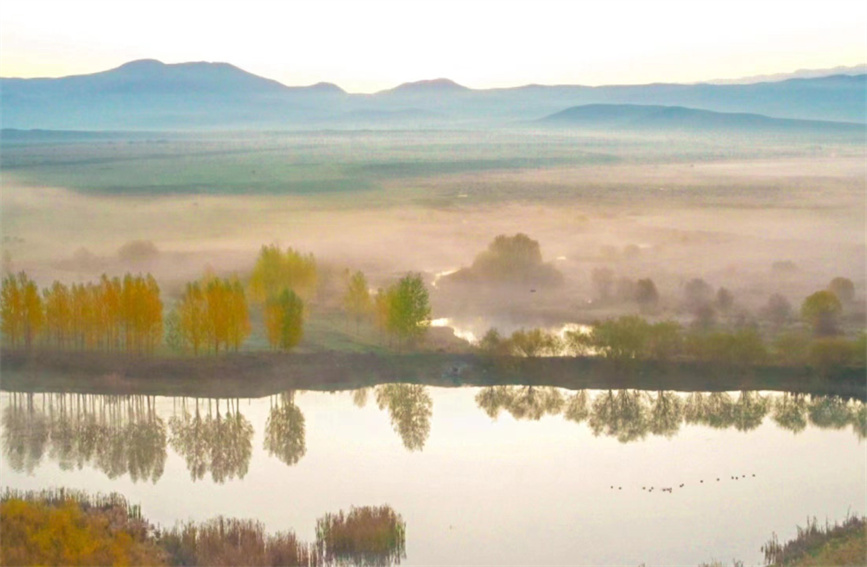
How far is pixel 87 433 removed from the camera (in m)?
11.9

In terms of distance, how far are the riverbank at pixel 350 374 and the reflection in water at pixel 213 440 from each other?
0.68m

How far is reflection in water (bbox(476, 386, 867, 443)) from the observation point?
40.6 ft

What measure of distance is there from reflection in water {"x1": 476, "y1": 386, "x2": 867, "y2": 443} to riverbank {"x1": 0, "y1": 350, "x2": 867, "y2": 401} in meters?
0.27

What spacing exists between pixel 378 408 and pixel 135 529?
4.70 metres

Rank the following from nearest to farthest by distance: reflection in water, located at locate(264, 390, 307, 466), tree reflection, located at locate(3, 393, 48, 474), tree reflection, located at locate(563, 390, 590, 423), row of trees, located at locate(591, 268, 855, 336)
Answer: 1. tree reflection, located at locate(3, 393, 48, 474)
2. reflection in water, located at locate(264, 390, 307, 466)
3. tree reflection, located at locate(563, 390, 590, 423)
4. row of trees, located at locate(591, 268, 855, 336)

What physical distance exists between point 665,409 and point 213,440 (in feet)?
16.8

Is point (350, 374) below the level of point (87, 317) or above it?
below

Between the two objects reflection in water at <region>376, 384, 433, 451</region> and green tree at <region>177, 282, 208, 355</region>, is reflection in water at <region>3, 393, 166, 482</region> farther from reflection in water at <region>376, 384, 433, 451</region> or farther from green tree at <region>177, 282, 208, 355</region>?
reflection in water at <region>376, 384, 433, 451</region>

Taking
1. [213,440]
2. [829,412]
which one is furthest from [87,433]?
[829,412]

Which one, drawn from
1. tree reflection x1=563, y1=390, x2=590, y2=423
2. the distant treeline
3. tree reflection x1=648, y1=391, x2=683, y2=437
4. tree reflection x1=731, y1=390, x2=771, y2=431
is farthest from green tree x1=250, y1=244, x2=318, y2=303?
tree reflection x1=731, y1=390, x2=771, y2=431

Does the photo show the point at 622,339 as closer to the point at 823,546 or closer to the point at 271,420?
the point at 271,420

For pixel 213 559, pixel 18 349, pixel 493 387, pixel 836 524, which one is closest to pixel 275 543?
pixel 213 559

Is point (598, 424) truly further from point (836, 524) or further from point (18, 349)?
point (18, 349)

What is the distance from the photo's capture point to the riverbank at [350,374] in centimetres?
1359
